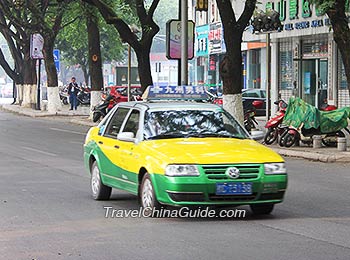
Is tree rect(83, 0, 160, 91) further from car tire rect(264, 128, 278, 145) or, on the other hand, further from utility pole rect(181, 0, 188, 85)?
car tire rect(264, 128, 278, 145)

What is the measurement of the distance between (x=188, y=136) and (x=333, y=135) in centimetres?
1164

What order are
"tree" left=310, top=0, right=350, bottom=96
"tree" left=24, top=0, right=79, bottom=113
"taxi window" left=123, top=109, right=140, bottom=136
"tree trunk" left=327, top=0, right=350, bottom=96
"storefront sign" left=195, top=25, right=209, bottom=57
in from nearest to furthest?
"taxi window" left=123, top=109, right=140, bottom=136 < "tree" left=310, top=0, right=350, bottom=96 < "tree trunk" left=327, top=0, right=350, bottom=96 < "tree" left=24, top=0, right=79, bottom=113 < "storefront sign" left=195, top=25, right=209, bottom=57

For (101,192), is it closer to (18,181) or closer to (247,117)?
(18,181)

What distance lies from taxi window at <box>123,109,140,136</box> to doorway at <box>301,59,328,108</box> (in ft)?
82.5

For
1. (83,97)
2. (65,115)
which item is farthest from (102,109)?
(83,97)

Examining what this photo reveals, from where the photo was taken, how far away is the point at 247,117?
2844cm

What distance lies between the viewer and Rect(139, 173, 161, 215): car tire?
11.6 m

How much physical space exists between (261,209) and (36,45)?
125 ft

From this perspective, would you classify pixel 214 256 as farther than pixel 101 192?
No

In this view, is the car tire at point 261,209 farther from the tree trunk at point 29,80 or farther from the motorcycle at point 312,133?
the tree trunk at point 29,80

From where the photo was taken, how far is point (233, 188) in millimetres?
11148

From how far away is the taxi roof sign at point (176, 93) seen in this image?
648 inches

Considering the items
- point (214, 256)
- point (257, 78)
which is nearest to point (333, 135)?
point (214, 256)

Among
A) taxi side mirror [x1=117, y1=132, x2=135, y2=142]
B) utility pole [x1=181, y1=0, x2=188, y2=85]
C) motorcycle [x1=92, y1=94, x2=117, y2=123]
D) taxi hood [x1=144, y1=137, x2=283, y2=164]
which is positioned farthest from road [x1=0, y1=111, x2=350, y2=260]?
motorcycle [x1=92, y1=94, x2=117, y2=123]
